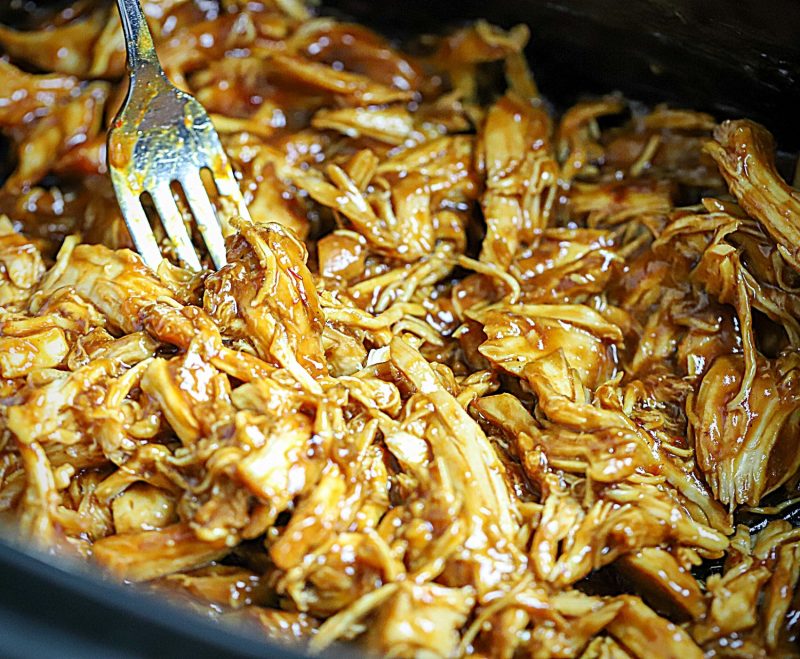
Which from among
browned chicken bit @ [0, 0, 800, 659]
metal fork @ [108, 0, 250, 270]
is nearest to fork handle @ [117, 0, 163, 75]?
metal fork @ [108, 0, 250, 270]

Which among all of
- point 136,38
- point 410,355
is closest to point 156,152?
point 136,38

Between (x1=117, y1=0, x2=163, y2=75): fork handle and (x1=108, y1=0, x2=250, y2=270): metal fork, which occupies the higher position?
(x1=117, y1=0, x2=163, y2=75): fork handle

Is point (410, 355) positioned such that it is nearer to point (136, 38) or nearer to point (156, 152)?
point (156, 152)

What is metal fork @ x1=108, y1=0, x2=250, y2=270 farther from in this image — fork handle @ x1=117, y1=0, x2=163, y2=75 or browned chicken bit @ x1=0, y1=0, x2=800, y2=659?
browned chicken bit @ x1=0, y1=0, x2=800, y2=659

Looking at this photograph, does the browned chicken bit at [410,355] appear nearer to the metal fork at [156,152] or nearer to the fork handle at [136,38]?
the metal fork at [156,152]

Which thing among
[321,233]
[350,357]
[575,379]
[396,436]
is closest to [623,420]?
[575,379]

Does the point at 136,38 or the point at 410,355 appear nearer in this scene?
the point at 410,355
